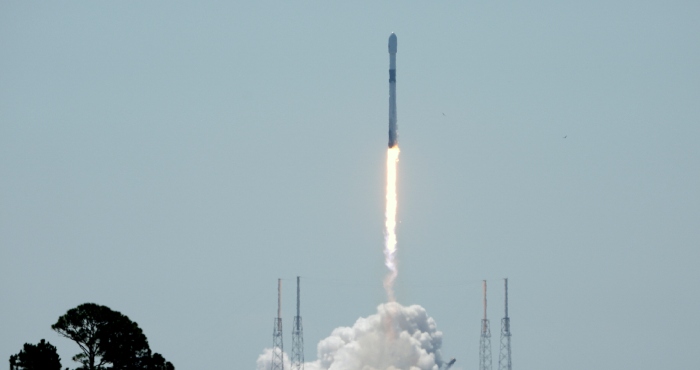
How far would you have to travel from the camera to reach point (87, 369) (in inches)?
6658

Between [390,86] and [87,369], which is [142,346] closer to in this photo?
[87,369]

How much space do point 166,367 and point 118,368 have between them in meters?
5.18

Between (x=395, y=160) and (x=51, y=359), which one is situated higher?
(x=395, y=160)

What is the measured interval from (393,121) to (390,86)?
350 cm

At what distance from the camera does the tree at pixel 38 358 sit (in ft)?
538

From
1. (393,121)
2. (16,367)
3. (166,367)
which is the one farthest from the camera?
(393,121)

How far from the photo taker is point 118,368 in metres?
171

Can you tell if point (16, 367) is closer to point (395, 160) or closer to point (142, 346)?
point (142, 346)

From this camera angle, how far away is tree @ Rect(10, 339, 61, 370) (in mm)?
164000

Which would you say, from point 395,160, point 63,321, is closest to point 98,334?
point 63,321

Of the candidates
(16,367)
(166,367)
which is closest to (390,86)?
(166,367)

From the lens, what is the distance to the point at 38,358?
16438 centimetres

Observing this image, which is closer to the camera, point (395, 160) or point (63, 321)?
point (63, 321)

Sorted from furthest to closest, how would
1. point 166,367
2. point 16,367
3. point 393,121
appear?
point 393,121
point 166,367
point 16,367
